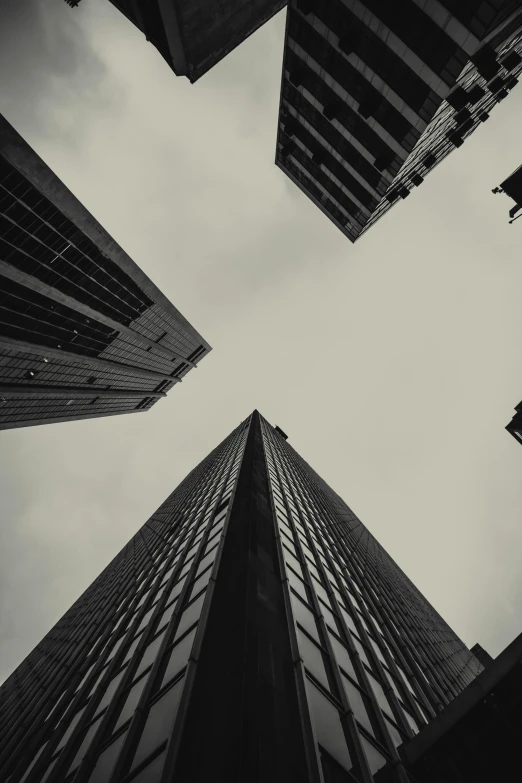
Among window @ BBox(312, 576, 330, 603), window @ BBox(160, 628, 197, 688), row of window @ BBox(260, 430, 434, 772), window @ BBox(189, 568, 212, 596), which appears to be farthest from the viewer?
window @ BBox(312, 576, 330, 603)

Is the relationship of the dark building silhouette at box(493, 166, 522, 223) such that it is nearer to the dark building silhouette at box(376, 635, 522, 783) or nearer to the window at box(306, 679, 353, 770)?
the dark building silhouette at box(376, 635, 522, 783)

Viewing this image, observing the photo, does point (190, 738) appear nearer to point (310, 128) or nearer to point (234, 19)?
point (234, 19)

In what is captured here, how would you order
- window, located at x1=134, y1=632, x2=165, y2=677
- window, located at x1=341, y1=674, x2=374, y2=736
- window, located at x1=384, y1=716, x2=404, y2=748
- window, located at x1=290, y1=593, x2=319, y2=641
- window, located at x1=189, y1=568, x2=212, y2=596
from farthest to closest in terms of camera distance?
window, located at x1=189, y1=568, x2=212, y2=596 < window, located at x1=290, y1=593, x2=319, y2=641 < window, located at x1=134, y1=632, x2=165, y2=677 < window, located at x1=384, y1=716, x2=404, y2=748 < window, located at x1=341, y1=674, x2=374, y2=736

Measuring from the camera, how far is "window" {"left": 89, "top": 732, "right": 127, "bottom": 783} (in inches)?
298

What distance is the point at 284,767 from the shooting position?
6.31 m

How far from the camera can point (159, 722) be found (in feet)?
25.2

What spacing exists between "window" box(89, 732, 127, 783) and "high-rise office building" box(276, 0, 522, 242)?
101 feet

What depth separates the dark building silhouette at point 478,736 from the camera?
707cm

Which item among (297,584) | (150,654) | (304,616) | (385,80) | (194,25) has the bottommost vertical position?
(304,616)

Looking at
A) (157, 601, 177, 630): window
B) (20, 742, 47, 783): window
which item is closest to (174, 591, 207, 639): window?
(157, 601, 177, 630): window

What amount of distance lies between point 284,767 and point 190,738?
66.2 inches

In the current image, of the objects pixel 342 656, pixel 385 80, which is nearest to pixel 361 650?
pixel 342 656

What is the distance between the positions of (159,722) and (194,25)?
29700 millimetres

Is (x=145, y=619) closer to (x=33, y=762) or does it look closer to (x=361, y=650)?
(x=33, y=762)
